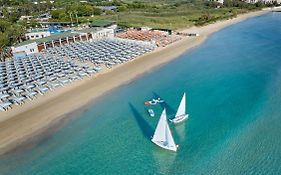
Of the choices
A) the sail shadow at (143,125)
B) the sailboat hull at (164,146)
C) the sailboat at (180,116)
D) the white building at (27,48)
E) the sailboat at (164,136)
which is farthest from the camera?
the white building at (27,48)

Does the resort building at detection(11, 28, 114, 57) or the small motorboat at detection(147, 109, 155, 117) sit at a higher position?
the resort building at detection(11, 28, 114, 57)

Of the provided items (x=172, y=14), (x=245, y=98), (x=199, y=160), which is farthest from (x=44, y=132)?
(x=172, y=14)

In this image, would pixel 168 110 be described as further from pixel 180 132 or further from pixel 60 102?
pixel 60 102

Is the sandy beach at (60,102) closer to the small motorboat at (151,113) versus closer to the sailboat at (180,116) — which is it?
the small motorboat at (151,113)

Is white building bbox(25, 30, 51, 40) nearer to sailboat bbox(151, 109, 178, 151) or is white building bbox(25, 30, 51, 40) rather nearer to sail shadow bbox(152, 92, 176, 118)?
sail shadow bbox(152, 92, 176, 118)

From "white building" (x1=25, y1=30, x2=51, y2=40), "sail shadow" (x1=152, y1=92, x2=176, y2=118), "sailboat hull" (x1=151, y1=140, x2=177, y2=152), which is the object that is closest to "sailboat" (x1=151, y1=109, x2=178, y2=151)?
"sailboat hull" (x1=151, y1=140, x2=177, y2=152)

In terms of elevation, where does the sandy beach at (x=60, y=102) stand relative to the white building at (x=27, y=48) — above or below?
below

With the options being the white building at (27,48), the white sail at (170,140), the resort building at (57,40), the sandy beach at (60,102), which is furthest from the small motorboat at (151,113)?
the white building at (27,48)
